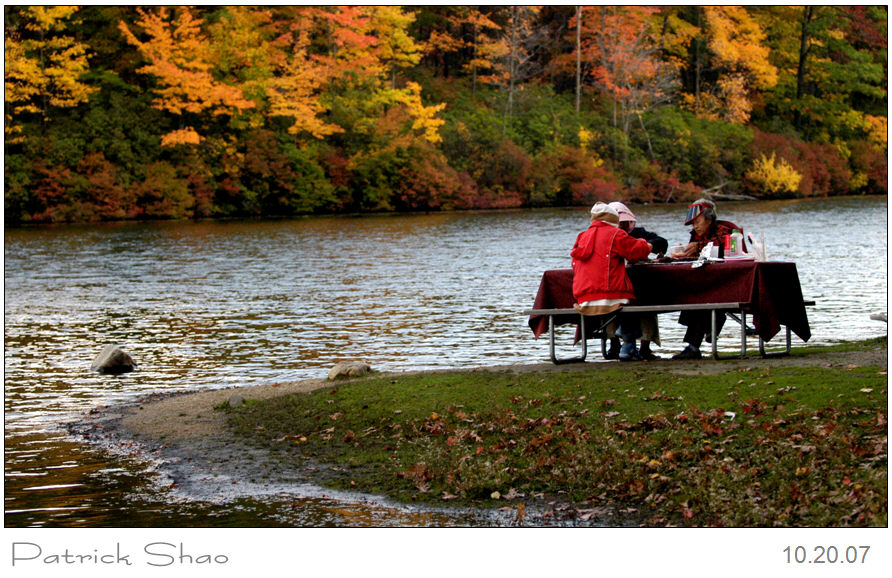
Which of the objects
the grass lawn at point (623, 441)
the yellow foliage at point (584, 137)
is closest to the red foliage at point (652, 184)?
the yellow foliage at point (584, 137)

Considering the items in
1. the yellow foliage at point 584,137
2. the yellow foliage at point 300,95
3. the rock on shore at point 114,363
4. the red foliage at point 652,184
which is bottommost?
the red foliage at point 652,184

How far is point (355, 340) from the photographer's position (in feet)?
57.0

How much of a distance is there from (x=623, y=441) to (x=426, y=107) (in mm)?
55999

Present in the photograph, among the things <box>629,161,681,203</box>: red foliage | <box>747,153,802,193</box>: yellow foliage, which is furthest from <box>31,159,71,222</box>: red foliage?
<box>747,153,802,193</box>: yellow foliage

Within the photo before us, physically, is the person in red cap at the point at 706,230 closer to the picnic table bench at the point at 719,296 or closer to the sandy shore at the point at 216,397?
the picnic table bench at the point at 719,296

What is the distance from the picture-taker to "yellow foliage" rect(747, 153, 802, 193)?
68.5m

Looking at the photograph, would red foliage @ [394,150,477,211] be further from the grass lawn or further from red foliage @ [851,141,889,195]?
the grass lawn

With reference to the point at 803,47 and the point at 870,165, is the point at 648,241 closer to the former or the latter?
the point at 803,47

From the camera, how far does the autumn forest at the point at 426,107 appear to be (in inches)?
2061

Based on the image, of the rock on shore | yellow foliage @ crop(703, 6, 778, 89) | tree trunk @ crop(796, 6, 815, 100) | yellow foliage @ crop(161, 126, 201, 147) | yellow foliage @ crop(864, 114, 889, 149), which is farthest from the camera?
yellow foliage @ crop(864, 114, 889, 149)

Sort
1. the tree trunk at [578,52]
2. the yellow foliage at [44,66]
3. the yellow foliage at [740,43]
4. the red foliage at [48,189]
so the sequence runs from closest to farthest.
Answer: the red foliage at [48,189] < the yellow foliage at [44,66] < the tree trunk at [578,52] < the yellow foliage at [740,43]

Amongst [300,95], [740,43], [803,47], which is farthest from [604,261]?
[803,47]

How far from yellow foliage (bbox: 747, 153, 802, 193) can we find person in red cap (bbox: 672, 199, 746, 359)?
6020cm

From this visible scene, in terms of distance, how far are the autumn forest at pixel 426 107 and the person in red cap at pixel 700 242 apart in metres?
42.9
